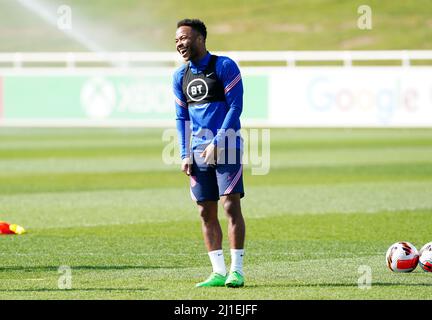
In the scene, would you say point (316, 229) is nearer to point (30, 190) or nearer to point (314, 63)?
point (30, 190)

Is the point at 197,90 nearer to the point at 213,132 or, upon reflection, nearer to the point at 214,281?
the point at 213,132

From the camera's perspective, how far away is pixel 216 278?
9.26 metres

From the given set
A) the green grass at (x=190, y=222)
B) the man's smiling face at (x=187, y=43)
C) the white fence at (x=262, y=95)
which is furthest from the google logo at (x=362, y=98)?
the man's smiling face at (x=187, y=43)

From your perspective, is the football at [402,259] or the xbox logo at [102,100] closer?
the football at [402,259]

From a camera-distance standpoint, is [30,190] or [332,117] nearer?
[30,190]

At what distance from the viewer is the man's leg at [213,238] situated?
930 centimetres

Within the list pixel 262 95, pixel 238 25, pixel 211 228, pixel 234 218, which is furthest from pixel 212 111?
pixel 238 25

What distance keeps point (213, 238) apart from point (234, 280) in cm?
51

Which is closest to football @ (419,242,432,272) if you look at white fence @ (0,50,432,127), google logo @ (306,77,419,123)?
white fence @ (0,50,432,127)

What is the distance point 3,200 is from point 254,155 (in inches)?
421

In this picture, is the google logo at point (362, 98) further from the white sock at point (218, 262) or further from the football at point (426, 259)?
the white sock at point (218, 262)

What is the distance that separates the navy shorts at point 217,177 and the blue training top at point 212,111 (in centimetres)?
12

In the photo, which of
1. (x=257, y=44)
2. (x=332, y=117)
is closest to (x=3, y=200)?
(x=332, y=117)

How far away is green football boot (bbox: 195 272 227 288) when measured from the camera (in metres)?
9.18
